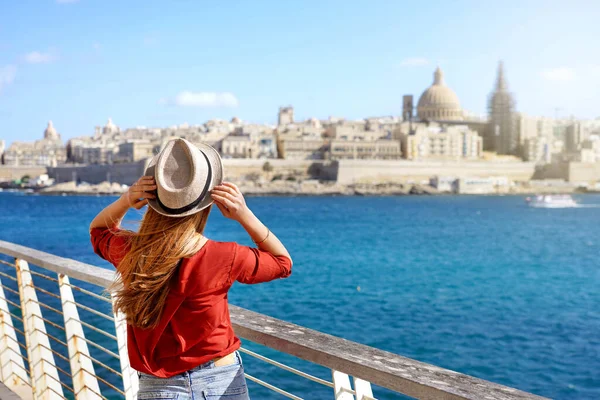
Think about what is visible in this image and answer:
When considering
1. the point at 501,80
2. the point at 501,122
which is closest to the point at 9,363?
the point at 501,122

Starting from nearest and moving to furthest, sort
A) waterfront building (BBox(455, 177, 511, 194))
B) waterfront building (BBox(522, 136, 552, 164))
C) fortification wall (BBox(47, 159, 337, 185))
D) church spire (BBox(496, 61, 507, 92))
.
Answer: fortification wall (BBox(47, 159, 337, 185))
waterfront building (BBox(455, 177, 511, 194))
waterfront building (BBox(522, 136, 552, 164))
church spire (BBox(496, 61, 507, 92))

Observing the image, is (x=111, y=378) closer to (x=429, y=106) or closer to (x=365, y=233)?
(x=365, y=233)

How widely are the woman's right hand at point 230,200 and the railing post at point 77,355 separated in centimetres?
70

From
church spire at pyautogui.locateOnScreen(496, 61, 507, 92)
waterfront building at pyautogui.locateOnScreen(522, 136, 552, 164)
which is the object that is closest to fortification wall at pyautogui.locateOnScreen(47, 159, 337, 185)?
waterfront building at pyautogui.locateOnScreen(522, 136, 552, 164)

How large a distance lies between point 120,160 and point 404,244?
3401 centimetres

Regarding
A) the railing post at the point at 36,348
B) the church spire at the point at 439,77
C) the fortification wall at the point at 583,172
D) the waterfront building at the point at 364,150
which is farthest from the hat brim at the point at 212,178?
the church spire at the point at 439,77

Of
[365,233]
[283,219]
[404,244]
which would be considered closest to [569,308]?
[404,244]

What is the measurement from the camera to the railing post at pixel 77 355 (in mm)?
1463

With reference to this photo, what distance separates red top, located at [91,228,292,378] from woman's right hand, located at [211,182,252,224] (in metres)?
0.04

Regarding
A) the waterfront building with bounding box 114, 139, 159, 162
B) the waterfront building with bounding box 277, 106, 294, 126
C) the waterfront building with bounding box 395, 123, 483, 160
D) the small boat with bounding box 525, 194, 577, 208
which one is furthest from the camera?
the waterfront building with bounding box 277, 106, 294, 126

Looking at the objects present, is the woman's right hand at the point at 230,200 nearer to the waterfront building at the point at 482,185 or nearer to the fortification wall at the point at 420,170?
the fortification wall at the point at 420,170

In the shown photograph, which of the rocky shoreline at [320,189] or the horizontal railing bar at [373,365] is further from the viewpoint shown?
the rocky shoreline at [320,189]

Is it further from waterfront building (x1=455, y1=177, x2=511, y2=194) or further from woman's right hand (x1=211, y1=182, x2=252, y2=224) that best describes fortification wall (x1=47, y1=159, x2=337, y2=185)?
woman's right hand (x1=211, y1=182, x2=252, y2=224)

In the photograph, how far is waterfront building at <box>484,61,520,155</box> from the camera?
1964 inches
